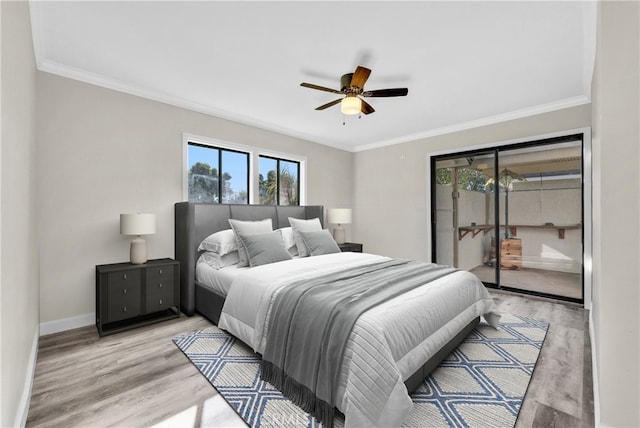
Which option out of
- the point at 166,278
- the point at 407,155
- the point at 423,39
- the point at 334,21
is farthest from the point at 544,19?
the point at 166,278

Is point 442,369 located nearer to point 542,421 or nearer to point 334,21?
point 542,421

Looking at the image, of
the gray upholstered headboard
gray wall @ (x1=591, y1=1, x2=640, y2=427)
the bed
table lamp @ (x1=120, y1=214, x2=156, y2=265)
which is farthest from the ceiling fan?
table lamp @ (x1=120, y1=214, x2=156, y2=265)

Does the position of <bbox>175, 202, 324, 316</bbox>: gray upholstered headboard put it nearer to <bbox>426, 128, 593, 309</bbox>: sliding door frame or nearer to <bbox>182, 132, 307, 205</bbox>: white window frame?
<bbox>182, 132, 307, 205</bbox>: white window frame

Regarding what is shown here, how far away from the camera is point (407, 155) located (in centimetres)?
535

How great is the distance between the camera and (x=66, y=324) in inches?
114

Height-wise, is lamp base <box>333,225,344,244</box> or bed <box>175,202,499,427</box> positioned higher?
lamp base <box>333,225,344,244</box>

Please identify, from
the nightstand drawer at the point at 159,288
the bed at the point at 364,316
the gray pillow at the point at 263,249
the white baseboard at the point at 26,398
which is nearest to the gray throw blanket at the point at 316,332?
the bed at the point at 364,316

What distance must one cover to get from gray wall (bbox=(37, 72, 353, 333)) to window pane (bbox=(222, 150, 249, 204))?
639 mm

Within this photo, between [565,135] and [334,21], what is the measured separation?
354 centimetres

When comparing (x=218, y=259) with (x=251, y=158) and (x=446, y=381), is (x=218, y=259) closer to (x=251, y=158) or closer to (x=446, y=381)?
(x=251, y=158)

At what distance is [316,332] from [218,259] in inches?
73.8

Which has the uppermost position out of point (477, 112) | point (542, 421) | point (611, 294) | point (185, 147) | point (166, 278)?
point (477, 112)

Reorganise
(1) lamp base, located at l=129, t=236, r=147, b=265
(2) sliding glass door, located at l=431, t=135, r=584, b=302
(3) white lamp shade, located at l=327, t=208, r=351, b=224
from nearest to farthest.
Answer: (1) lamp base, located at l=129, t=236, r=147, b=265, (2) sliding glass door, located at l=431, t=135, r=584, b=302, (3) white lamp shade, located at l=327, t=208, r=351, b=224

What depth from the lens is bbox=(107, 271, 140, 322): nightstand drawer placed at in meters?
2.81
